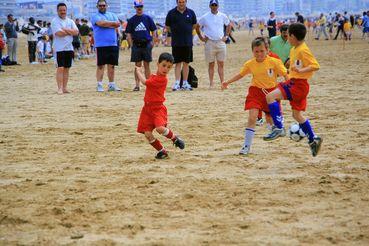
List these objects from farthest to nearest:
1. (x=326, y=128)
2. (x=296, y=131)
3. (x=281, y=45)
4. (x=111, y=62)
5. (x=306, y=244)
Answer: (x=111, y=62), (x=281, y=45), (x=326, y=128), (x=296, y=131), (x=306, y=244)

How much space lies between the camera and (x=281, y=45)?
978 cm

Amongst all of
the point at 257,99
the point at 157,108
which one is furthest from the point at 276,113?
the point at 157,108

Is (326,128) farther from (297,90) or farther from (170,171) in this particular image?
(170,171)

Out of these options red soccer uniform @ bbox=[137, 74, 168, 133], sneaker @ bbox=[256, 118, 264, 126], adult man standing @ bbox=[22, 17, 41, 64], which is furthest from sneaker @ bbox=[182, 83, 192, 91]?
adult man standing @ bbox=[22, 17, 41, 64]

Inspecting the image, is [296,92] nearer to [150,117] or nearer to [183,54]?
[150,117]

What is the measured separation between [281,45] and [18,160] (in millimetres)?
4808

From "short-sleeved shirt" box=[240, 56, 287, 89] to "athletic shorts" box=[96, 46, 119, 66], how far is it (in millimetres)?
6512

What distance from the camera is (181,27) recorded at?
13.3m

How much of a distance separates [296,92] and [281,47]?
3131 mm

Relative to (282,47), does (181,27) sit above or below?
above

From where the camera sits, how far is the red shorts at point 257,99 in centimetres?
706

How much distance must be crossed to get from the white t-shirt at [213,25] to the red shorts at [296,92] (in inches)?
271

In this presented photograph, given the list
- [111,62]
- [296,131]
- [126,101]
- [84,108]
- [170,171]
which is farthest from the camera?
[111,62]

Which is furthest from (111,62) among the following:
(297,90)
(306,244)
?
(306,244)
